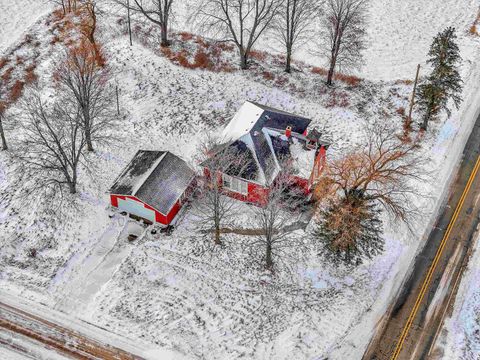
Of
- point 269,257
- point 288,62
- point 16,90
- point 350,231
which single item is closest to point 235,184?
point 269,257

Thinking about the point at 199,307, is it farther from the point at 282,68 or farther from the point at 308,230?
the point at 282,68

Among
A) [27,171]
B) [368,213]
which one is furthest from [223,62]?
[368,213]

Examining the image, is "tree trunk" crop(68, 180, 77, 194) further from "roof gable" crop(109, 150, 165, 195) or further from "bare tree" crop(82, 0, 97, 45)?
"bare tree" crop(82, 0, 97, 45)

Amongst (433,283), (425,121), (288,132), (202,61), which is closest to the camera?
(433,283)

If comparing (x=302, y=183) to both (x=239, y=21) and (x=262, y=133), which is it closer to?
(x=262, y=133)

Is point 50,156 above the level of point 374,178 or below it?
below

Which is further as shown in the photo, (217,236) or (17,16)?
(17,16)

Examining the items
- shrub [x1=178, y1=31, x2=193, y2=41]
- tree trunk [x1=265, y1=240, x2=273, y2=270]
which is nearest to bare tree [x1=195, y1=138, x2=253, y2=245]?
tree trunk [x1=265, y1=240, x2=273, y2=270]

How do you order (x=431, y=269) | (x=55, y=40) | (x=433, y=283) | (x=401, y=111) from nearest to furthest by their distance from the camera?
(x=433, y=283) → (x=431, y=269) → (x=401, y=111) → (x=55, y=40)
